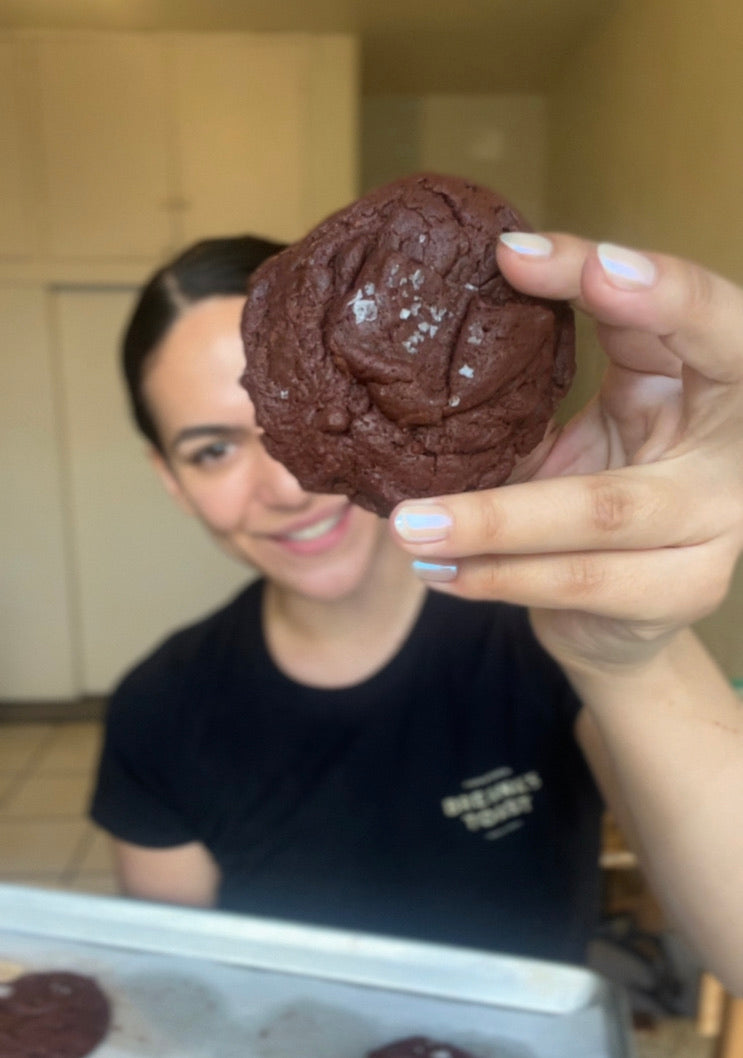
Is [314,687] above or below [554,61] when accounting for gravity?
below

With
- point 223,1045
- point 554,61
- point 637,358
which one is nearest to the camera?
point 637,358

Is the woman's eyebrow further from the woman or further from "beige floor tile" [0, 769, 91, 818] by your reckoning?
"beige floor tile" [0, 769, 91, 818]

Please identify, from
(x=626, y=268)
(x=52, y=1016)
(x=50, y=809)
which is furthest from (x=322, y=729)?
(x=50, y=809)

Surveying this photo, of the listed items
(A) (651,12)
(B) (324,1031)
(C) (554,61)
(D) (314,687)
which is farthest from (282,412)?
(C) (554,61)

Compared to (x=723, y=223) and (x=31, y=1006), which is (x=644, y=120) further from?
(x=31, y=1006)

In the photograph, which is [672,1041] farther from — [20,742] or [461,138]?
[461,138]
